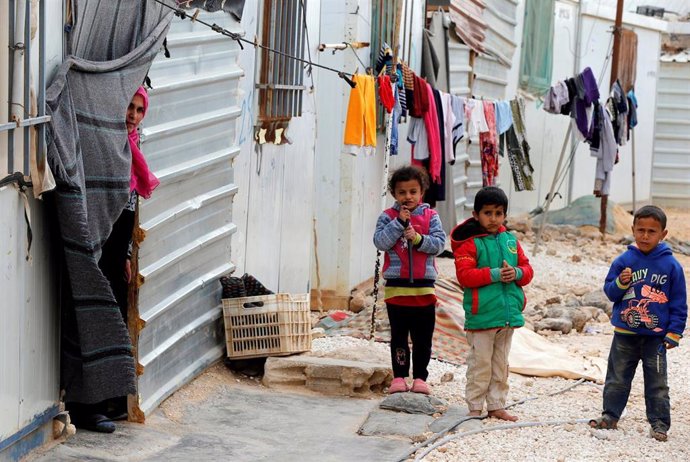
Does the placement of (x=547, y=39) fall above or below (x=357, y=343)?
above

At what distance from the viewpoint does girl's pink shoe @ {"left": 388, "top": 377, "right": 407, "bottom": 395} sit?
739cm

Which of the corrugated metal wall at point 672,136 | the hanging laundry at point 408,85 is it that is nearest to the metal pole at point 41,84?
the hanging laundry at point 408,85

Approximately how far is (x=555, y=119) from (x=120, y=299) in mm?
16414

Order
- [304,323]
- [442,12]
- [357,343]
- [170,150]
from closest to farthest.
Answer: [170,150] < [304,323] < [357,343] < [442,12]

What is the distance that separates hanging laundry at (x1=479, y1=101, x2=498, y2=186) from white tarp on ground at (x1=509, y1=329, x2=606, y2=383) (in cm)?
496

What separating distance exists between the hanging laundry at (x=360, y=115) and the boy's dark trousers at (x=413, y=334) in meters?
2.75

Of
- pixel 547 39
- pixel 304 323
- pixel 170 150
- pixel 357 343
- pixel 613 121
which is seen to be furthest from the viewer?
pixel 547 39

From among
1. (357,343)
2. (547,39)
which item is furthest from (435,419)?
(547,39)

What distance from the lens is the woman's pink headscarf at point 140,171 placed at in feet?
19.2

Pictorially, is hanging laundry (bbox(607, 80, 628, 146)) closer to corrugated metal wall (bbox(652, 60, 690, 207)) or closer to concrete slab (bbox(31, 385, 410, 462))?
corrugated metal wall (bbox(652, 60, 690, 207))

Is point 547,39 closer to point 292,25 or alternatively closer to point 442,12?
point 442,12

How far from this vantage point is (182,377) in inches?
280

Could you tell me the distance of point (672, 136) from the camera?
2544 centimetres

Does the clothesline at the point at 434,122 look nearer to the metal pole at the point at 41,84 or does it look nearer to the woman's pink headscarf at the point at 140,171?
the woman's pink headscarf at the point at 140,171
